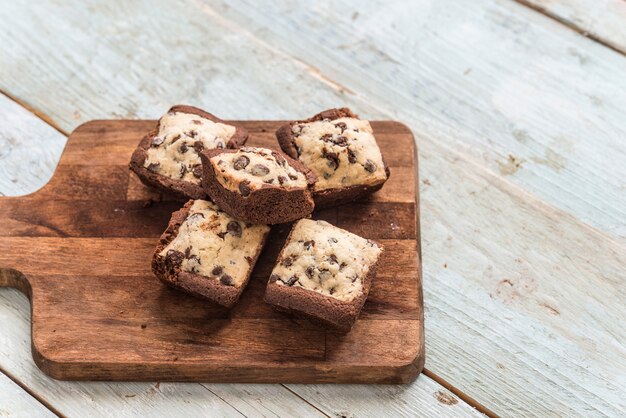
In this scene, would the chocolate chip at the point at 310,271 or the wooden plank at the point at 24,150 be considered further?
the wooden plank at the point at 24,150

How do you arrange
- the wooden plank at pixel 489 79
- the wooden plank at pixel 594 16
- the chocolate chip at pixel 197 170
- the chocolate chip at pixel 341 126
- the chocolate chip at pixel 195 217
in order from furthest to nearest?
the wooden plank at pixel 594 16 < the wooden plank at pixel 489 79 < the chocolate chip at pixel 341 126 < the chocolate chip at pixel 197 170 < the chocolate chip at pixel 195 217

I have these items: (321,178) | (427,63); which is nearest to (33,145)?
(321,178)

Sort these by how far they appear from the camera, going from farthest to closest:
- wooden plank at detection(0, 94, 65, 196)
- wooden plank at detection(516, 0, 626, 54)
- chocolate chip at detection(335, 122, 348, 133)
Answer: wooden plank at detection(516, 0, 626, 54) < wooden plank at detection(0, 94, 65, 196) < chocolate chip at detection(335, 122, 348, 133)

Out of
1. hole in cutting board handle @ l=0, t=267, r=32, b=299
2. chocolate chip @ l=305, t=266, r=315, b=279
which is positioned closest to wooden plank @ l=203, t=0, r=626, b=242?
chocolate chip @ l=305, t=266, r=315, b=279

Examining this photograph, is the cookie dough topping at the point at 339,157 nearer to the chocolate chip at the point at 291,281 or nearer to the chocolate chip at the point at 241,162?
the chocolate chip at the point at 241,162

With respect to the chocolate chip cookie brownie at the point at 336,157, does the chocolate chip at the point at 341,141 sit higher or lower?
higher

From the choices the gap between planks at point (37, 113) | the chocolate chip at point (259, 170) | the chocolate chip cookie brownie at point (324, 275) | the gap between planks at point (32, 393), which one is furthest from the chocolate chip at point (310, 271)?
the gap between planks at point (37, 113)

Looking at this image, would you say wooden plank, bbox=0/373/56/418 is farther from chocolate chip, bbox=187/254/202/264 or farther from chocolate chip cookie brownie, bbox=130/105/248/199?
chocolate chip cookie brownie, bbox=130/105/248/199

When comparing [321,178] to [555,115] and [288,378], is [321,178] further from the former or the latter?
[555,115]
